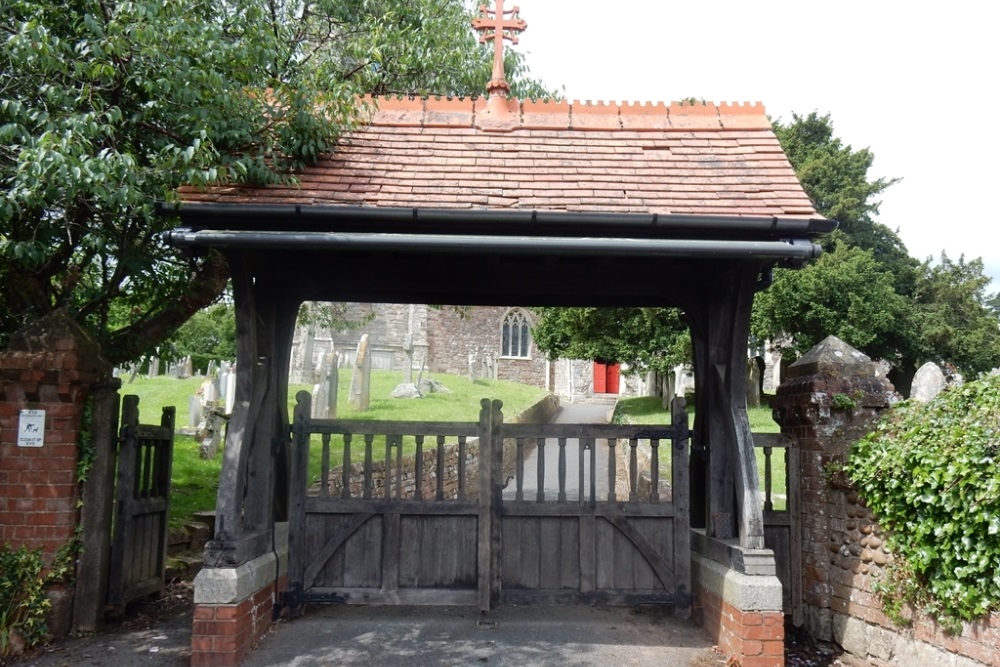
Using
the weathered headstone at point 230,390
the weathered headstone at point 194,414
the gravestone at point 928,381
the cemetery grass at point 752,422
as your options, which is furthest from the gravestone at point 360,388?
the gravestone at point 928,381

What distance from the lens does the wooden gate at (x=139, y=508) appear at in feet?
19.6

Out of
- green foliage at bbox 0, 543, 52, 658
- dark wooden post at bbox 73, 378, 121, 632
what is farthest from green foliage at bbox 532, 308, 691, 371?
green foliage at bbox 0, 543, 52, 658

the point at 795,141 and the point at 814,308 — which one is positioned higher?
the point at 795,141

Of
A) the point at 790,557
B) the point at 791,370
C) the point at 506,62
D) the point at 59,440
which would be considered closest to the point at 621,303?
the point at 791,370

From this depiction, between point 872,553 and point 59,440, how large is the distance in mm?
6255

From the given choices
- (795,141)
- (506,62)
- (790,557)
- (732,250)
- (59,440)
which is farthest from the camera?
(795,141)

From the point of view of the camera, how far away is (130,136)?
604cm

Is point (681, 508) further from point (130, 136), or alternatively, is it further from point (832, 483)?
point (130, 136)

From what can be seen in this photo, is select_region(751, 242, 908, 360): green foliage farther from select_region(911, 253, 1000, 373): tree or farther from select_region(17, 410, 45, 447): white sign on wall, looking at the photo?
select_region(17, 410, 45, 447): white sign on wall

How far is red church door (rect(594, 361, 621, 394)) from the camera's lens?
4594 centimetres

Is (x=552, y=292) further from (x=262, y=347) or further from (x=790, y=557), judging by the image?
(x=790, y=557)

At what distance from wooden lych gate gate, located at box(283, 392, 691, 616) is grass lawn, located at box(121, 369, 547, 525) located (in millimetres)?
2989

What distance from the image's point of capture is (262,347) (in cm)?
593

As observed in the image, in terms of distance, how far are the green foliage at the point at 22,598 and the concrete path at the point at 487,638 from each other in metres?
1.57
